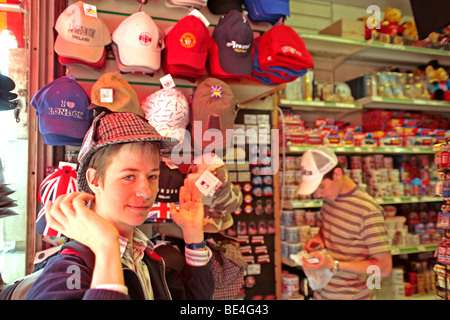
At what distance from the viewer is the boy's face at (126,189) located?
81 centimetres

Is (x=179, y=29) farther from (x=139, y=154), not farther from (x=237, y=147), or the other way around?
(x=139, y=154)

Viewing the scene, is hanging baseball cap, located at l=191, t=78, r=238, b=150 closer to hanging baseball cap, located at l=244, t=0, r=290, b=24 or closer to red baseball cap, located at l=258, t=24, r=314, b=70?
red baseball cap, located at l=258, t=24, r=314, b=70

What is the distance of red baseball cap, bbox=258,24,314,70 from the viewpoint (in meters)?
1.94

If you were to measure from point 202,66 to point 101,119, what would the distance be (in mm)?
1090

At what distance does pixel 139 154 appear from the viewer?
2.74 ft

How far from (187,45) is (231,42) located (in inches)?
11.8

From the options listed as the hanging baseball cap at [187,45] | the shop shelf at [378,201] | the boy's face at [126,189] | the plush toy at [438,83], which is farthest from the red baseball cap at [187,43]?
the plush toy at [438,83]

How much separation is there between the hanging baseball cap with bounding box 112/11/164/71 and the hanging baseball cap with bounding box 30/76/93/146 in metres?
0.31

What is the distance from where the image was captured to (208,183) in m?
1.64

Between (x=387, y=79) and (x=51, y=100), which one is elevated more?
(x=387, y=79)

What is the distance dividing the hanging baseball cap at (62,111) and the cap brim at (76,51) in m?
0.12

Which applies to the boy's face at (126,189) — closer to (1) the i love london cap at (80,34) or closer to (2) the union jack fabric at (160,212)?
(2) the union jack fabric at (160,212)

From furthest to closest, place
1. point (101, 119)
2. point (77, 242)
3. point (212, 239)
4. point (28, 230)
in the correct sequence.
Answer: point (212, 239) < point (28, 230) < point (101, 119) < point (77, 242)
